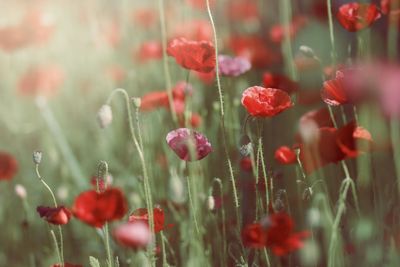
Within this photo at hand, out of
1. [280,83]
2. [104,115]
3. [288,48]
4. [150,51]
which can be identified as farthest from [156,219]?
[150,51]

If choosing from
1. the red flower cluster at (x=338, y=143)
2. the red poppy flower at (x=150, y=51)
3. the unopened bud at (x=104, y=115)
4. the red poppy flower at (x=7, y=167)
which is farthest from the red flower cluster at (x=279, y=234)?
the red poppy flower at (x=150, y=51)

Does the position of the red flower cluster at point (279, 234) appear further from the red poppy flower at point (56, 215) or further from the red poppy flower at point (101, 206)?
the red poppy flower at point (56, 215)

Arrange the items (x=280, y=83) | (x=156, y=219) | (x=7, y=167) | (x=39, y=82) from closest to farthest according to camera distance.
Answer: (x=156, y=219)
(x=280, y=83)
(x=7, y=167)
(x=39, y=82)

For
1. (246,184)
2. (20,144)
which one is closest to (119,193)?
(246,184)

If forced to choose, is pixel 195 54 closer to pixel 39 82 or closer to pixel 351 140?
pixel 351 140

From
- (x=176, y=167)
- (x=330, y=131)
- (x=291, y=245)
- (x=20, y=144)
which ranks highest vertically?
(x=330, y=131)

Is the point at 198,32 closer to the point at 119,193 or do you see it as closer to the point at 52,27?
the point at 52,27

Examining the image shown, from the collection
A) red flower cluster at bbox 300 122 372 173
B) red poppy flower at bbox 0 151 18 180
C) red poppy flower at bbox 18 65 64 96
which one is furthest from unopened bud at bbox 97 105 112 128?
red poppy flower at bbox 18 65 64 96
